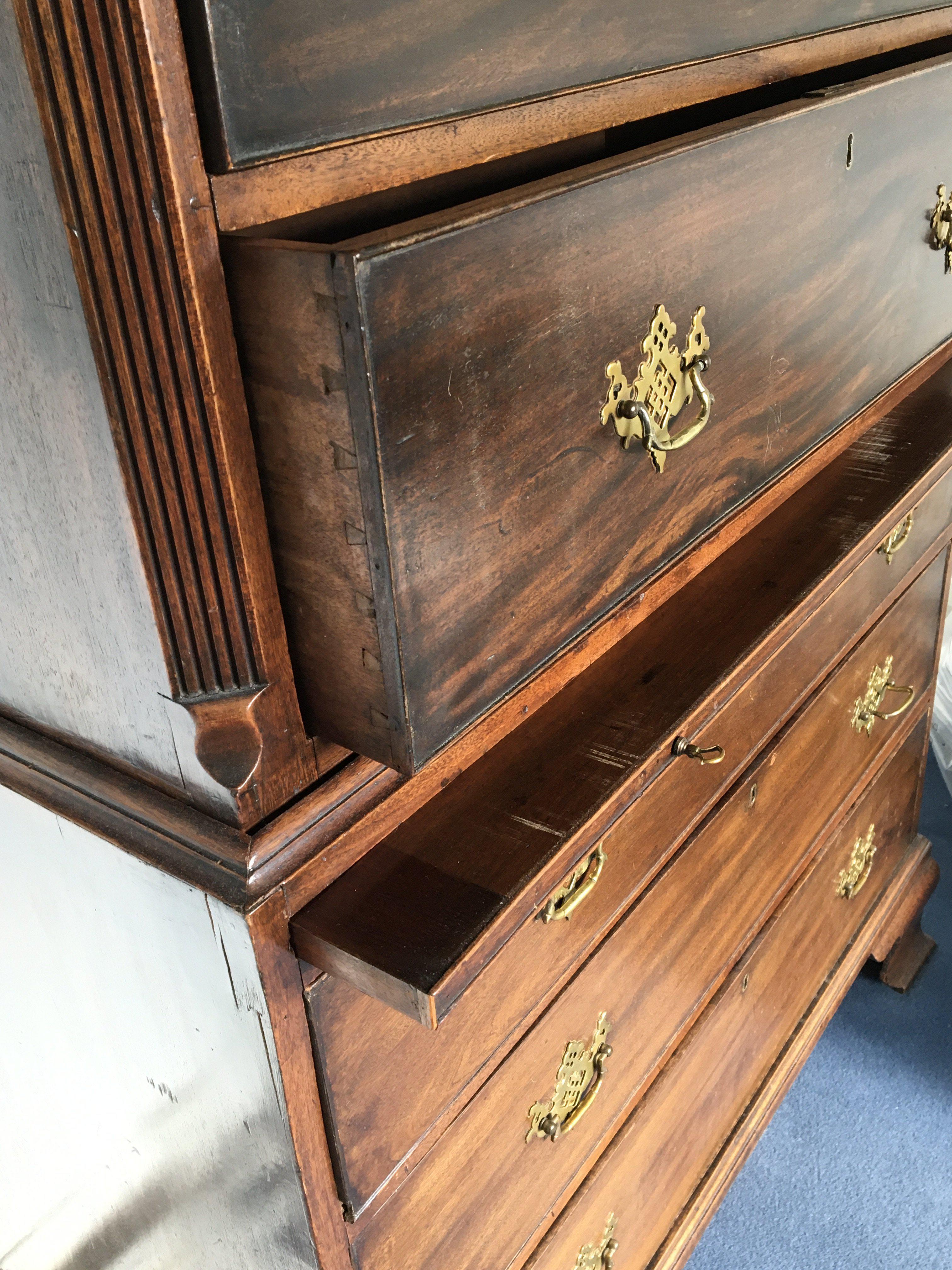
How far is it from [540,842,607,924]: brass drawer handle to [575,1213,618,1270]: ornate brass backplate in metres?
0.36

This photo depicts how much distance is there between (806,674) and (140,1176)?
23.5 inches

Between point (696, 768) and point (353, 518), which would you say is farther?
point (696, 768)

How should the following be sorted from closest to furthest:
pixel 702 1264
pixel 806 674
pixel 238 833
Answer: pixel 238 833, pixel 806 674, pixel 702 1264

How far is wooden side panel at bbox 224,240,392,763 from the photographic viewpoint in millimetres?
344

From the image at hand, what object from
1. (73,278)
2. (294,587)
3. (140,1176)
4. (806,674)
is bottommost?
(140,1176)

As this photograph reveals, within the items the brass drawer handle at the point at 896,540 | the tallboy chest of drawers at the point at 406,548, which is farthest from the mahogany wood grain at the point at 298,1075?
the brass drawer handle at the point at 896,540

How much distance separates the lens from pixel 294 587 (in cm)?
41

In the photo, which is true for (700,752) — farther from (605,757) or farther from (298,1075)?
(298,1075)

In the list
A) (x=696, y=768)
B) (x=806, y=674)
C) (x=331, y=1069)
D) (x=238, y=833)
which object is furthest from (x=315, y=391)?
(x=806, y=674)

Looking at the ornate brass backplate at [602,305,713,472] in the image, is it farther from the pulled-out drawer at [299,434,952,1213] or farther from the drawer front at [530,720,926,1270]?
the drawer front at [530,720,926,1270]

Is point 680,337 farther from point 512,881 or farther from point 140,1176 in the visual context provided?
point 140,1176

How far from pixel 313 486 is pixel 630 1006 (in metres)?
0.52

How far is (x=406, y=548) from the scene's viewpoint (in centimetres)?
38

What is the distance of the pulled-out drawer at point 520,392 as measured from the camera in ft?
1.16
